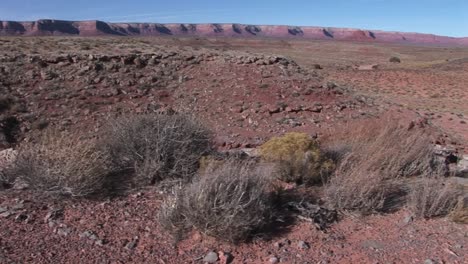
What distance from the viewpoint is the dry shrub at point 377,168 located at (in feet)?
16.1

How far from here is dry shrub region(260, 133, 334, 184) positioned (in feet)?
19.1

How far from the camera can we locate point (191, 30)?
17500 centimetres

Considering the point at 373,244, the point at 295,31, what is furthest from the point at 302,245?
the point at 295,31

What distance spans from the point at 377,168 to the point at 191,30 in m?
174

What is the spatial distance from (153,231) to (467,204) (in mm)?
3344

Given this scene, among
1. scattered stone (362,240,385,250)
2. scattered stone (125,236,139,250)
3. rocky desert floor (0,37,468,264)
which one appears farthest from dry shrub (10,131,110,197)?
scattered stone (362,240,385,250)

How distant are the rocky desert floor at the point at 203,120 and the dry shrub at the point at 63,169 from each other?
0.14 metres

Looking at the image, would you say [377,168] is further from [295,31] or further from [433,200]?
[295,31]

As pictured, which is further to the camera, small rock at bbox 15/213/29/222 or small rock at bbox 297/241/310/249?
small rock at bbox 15/213/29/222

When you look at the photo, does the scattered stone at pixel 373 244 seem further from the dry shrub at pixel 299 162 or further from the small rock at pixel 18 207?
the small rock at pixel 18 207

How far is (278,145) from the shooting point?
6336mm

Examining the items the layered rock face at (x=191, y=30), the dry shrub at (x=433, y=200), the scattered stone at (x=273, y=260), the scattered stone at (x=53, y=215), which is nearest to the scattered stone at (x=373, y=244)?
the dry shrub at (x=433, y=200)

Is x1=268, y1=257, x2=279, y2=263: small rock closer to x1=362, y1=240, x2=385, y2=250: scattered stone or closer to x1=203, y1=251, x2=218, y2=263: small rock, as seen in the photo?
x1=203, y1=251, x2=218, y2=263: small rock

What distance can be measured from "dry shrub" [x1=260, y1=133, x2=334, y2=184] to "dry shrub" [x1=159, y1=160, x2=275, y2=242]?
4.10ft
